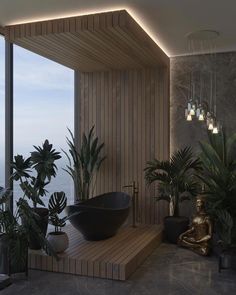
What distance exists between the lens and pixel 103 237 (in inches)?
211

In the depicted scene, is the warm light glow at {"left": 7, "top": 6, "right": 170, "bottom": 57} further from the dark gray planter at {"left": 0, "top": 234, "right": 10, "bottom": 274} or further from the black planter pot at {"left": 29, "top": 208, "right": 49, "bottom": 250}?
the dark gray planter at {"left": 0, "top": 234, "right": 10, "bottom": 274}

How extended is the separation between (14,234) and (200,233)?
2797 mm

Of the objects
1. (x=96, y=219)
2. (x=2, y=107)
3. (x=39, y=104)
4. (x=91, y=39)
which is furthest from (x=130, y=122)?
(x=2, y=107)

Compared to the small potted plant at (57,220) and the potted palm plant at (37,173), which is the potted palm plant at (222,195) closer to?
the small potted plant at (57,220)

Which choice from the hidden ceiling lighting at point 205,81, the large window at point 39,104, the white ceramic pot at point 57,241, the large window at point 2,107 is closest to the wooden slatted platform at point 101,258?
the white ceramic pot at point 57,241

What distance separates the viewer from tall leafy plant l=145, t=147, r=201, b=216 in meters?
5.87

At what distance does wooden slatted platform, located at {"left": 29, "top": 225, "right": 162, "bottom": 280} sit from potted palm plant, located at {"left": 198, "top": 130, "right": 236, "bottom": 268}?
1080 millimetres

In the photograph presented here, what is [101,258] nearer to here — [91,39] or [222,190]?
[222,190]

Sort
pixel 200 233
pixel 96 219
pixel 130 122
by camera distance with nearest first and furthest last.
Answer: pixel 96 219 < pixel 200 233 < pixel 130 122

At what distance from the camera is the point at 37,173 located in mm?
4648

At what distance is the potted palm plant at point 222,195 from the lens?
15.5ft

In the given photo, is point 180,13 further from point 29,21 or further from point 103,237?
point 103,237

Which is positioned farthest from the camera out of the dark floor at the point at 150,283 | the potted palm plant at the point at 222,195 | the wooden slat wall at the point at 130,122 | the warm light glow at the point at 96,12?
the wooden slat wall at the point at 130,122

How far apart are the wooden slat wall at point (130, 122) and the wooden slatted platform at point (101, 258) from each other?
4.84ft
